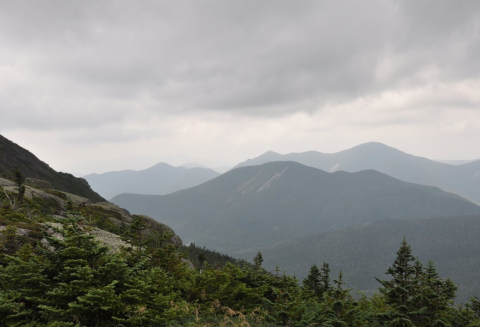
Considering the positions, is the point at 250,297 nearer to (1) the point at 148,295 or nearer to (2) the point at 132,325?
(1) the point at 148,295

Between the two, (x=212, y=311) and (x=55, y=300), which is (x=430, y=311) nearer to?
(x=212, y=311)

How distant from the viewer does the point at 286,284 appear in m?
28.6

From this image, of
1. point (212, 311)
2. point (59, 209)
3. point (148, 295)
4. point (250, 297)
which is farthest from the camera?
point (59, 209)

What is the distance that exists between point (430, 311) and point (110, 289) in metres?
23.4

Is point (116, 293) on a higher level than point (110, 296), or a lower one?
lower

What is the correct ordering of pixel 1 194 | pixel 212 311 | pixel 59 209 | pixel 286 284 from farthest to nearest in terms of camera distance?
pixel 59 209
pixel 1 194
pixel 286 284
pixel 212 311

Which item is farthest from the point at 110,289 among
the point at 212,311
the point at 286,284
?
the point at 286,284

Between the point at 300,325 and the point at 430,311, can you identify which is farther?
the point at 430,311

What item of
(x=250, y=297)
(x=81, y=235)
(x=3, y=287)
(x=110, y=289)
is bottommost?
(x=250, y=297)

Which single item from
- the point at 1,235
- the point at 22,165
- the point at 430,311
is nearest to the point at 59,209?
the point at 1,235

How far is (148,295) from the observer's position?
48.7ft

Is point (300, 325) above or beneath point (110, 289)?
beneath

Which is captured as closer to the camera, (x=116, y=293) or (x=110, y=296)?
(x=110, y=296)

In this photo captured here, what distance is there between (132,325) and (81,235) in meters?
4.86
